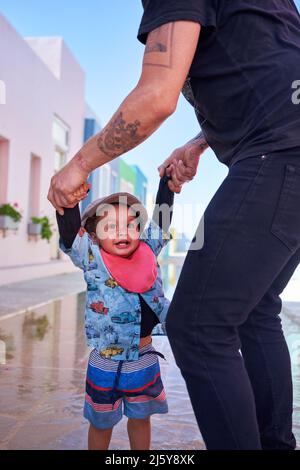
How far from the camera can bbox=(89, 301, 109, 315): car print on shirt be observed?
6.07 ft

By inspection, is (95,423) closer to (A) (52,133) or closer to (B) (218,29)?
(B) (218,29)

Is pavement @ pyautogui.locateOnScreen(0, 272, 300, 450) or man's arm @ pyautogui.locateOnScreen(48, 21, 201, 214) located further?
pavement @ pyautogui.locateOnScreen(0, 272, 300, 450)

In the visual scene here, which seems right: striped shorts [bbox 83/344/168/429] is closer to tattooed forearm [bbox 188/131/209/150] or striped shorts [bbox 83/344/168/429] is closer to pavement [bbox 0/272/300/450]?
pavement [bbox 0/272/300/450]

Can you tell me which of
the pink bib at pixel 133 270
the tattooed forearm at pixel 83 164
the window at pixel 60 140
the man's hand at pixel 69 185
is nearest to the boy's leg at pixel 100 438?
the pink bib at pixel 133 270

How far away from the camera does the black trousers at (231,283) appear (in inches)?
50.9

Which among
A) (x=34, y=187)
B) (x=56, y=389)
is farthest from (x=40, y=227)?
(x=56, y=389)

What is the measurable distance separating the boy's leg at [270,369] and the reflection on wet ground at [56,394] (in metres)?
0.56

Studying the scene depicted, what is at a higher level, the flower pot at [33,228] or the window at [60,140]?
the window at [60,140]

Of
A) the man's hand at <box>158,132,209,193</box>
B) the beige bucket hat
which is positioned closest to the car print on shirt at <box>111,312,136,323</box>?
the beige bucket hat

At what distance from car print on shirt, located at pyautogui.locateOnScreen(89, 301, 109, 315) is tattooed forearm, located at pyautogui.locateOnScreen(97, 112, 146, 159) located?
627 millimetres

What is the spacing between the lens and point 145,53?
1.37 metres

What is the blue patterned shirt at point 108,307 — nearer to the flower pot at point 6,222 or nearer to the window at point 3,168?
the flower pot at point 6,222

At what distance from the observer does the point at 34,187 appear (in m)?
11.8

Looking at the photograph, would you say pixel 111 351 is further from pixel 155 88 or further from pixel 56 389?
pixel 56 389
